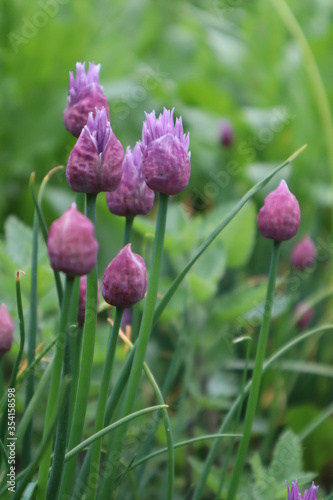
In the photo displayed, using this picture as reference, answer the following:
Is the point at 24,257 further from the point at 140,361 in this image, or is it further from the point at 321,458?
the point at 321,458

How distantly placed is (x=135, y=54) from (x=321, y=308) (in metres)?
1.27

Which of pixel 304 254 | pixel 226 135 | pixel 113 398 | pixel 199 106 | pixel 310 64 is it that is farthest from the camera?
pixel 199 106

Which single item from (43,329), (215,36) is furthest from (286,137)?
(43,329)

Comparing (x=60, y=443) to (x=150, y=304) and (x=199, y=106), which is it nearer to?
(x=150, y=304)

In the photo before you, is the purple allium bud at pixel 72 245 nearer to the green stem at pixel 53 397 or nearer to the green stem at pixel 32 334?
the green stem at pixel 53 397

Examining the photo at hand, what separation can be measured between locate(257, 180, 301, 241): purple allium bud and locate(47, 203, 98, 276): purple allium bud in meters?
0.23

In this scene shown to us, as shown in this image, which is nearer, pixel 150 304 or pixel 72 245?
pixel 72 245

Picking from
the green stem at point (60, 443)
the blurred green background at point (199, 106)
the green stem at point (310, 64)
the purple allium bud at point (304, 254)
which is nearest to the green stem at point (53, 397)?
the green stem at point (60, 443)

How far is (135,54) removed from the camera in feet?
8.45

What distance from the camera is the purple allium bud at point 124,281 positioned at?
68cm

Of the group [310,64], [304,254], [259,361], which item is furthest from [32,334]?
[310,64]

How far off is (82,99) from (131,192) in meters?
0.10

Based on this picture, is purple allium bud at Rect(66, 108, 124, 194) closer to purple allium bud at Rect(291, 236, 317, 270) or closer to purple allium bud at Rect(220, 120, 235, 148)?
purple allium bud at Rect(291, 236, 317, 270)

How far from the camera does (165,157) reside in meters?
0.68
